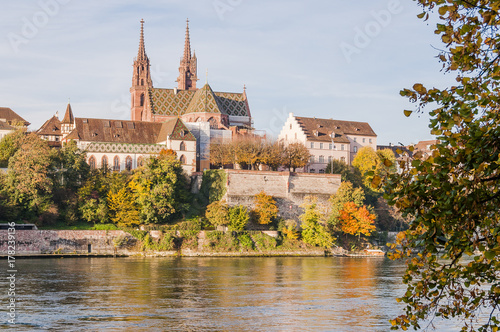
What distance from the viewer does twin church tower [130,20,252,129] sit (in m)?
101

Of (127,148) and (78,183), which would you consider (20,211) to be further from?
(127,148)

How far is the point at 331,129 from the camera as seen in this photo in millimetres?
105312

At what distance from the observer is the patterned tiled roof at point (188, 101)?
339 feet

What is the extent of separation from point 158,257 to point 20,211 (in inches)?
586

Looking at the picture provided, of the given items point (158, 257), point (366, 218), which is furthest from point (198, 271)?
point (366, 218)

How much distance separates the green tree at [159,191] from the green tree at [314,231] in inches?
541

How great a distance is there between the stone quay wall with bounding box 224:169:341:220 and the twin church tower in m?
17.0

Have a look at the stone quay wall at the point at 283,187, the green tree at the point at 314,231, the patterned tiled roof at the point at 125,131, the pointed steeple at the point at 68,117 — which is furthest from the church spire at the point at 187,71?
the green tree at the point at 314,231

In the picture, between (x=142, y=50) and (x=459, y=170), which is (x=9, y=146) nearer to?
(x=142, y=50)

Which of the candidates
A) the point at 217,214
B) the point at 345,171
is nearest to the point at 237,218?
the point at 217,214

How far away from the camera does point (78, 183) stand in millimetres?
76750

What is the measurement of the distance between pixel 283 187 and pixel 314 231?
29.6ft

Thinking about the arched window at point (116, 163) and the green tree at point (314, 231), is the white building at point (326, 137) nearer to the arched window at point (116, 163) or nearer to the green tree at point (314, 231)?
the green tree at point (314, 231)

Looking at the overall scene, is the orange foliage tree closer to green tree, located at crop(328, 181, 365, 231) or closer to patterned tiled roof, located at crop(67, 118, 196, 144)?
green tree, located at crop(328, 181, 365, 231)
